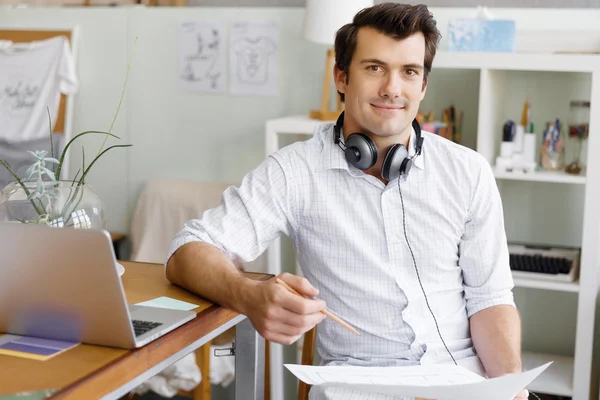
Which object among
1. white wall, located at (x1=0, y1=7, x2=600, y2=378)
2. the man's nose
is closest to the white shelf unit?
white wall, located at (x1=0, y1=7, x2=600, y2=378)

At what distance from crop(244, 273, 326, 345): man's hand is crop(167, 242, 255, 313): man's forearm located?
7cm

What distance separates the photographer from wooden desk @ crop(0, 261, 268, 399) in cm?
112

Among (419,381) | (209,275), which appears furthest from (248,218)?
(419,381)

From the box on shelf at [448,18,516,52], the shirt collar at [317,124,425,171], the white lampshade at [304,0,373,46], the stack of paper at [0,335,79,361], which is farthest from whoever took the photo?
the white lampshade at [304,0,373,46]

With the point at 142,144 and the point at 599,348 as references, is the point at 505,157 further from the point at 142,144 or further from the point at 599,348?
the point at 142,144

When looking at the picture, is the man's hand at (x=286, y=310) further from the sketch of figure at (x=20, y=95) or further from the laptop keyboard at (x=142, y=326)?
the sketch of figure at (x=20, y=95)

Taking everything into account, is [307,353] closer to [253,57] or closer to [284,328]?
[284,328]

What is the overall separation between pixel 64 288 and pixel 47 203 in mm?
367

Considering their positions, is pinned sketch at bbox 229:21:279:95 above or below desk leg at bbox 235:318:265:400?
above

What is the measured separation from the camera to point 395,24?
1740 millimetres

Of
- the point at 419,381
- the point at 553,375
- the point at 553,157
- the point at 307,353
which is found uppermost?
the point at 553,157

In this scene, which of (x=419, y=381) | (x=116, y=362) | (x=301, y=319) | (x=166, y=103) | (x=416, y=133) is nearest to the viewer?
(x=116, y=362)

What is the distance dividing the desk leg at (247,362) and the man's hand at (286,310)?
0.37m

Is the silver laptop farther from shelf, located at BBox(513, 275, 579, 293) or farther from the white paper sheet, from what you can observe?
shelf, located at BBox(513, 275, 579, 293)
